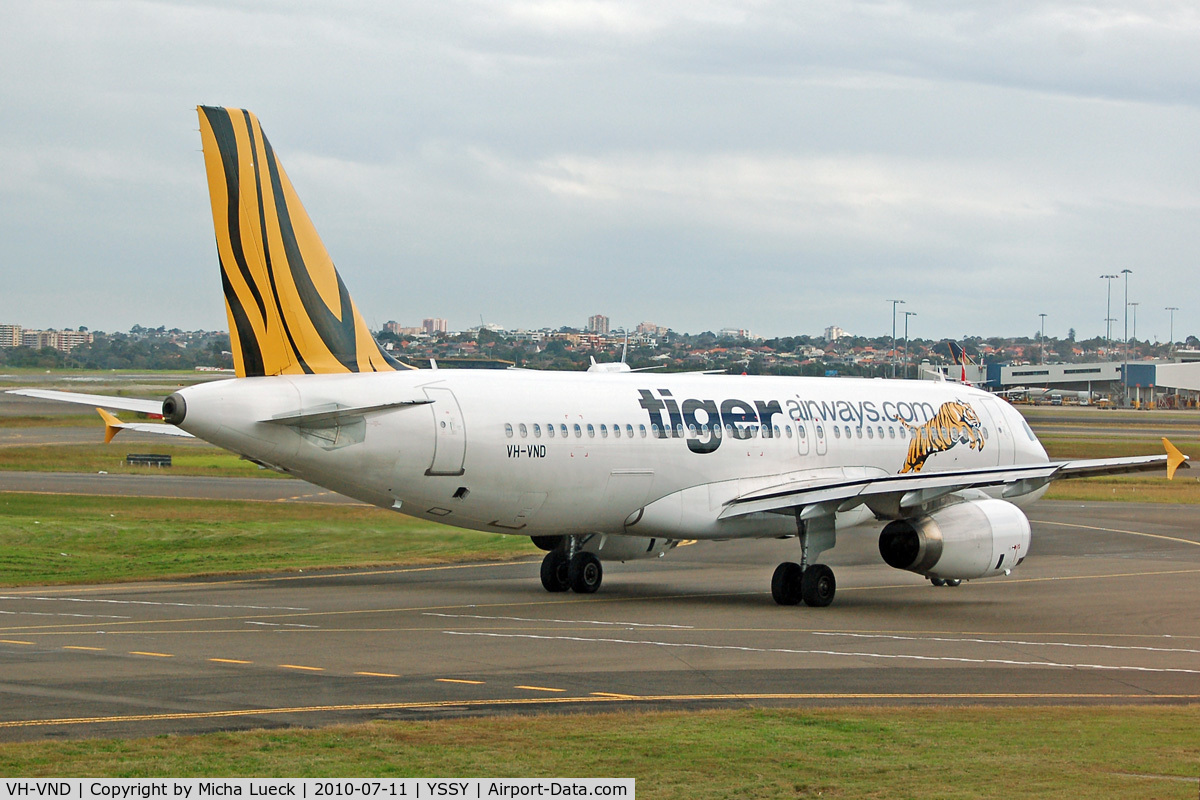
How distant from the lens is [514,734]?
49.6ft

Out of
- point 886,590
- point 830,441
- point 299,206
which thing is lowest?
point 886,590

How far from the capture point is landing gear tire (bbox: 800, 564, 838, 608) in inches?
1127

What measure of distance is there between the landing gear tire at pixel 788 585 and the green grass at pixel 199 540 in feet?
38.3

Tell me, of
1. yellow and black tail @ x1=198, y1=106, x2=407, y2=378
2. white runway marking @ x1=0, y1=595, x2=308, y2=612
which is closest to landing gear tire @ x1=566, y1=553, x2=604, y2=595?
white runway marking @ x1=0, y1=595, x2=308, y2=612

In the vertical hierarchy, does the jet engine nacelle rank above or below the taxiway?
above

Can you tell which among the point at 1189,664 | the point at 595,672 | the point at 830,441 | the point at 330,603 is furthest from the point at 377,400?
the point at 1189,664

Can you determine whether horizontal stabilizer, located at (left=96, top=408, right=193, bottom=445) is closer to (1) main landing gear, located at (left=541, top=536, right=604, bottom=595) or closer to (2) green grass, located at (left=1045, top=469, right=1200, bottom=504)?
(1) main landing gear, located at (left=541, top=536, right=604, bottom=595)

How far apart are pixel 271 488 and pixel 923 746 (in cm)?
4691

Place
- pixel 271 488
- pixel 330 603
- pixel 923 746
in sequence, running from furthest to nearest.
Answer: pixel 271 488 → pixel 330 603 → pixel 923 746

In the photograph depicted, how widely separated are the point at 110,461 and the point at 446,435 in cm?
5008

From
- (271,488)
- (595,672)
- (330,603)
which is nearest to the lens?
(595,672)

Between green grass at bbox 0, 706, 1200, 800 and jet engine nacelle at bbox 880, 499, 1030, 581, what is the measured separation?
11537 millimetres

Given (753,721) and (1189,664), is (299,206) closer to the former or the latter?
(753,721)

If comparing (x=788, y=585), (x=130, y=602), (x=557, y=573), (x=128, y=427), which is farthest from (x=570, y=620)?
(x=128, y=427)
